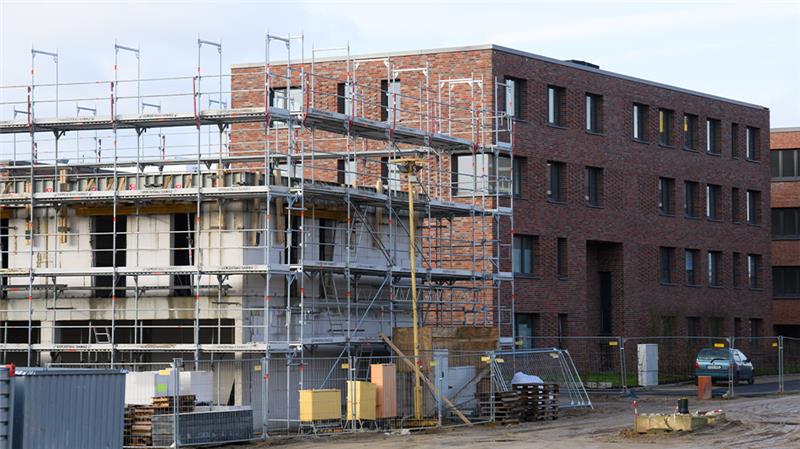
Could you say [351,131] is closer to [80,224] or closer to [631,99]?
[80,224]

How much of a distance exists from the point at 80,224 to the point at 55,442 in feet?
35.3

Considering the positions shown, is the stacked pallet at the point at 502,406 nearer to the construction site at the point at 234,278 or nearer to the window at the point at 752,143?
the construction site at the point at 234,278

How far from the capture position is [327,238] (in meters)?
36.4

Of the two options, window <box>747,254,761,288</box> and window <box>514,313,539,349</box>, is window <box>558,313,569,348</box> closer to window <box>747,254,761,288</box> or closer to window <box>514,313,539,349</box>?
window <box>514,313,539,349</box>

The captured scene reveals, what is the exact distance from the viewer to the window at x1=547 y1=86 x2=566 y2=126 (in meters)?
52.6

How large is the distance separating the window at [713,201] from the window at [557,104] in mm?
11919

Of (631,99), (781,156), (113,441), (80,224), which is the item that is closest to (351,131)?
(80,224)

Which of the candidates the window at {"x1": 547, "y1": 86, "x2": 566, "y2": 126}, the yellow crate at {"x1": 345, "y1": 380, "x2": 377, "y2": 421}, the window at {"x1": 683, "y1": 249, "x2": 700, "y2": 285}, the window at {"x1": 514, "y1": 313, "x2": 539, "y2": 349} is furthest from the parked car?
the yellow crate at {"x1": 345, "y1": 380, "x2": 377, "y2": 421}

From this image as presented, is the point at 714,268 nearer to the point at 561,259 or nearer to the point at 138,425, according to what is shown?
the point at 561,259

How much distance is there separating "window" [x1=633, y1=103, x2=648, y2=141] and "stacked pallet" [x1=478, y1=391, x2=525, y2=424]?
80.8 ft

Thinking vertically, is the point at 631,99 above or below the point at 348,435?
above

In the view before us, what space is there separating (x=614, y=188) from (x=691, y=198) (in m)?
6.84

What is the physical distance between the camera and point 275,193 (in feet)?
107

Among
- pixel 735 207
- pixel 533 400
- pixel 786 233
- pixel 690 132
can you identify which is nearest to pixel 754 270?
pixel 735 207
